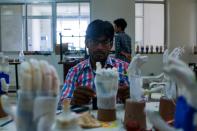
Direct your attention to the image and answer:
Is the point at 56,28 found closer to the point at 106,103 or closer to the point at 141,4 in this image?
the point at 141,4

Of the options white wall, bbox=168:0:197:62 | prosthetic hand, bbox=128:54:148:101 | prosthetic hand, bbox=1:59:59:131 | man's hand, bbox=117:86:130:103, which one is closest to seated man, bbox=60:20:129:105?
man's hand, bbox=117:86:130:103

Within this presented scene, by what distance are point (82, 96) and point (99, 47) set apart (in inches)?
17.4

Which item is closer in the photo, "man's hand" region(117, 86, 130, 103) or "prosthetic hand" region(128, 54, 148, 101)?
"prosthetic hand" region(128, 54, 148, 101)

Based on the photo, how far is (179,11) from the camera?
7.52 m

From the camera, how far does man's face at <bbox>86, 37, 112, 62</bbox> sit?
196 cm

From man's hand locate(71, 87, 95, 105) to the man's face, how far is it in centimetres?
41

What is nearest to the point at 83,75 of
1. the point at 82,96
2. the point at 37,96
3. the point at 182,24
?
the point at 82,96

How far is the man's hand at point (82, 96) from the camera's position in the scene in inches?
63.9

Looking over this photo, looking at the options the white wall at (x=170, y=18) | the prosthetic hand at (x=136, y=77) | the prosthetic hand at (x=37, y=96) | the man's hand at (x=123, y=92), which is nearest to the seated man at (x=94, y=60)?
the man's hand at (x=123, y=92)

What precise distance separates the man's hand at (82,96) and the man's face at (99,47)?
41 centimetres

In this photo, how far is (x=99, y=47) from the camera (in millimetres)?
1962

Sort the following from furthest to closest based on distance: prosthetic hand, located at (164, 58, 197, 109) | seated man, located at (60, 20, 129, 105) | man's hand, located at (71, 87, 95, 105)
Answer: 1. seated man, located at (60, 20, 129, 105)
2. man's hand, located at (71, 87, 95, 105)
3. prosthetic hand, located at (164, 58, 197, 109)

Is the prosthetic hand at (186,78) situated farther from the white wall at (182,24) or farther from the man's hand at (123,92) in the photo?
the white wall at (182,24)

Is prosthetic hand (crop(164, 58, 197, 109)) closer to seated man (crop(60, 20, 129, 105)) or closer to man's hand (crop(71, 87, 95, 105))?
man's hand (crop(71, 87, 95, 105))
